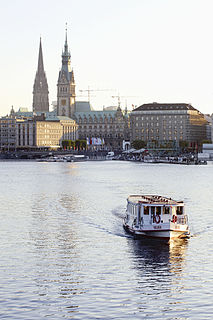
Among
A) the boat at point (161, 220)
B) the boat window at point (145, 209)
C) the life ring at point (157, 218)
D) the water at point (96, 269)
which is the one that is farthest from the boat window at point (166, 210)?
the water at point (96, 269)

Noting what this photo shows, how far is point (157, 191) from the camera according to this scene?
75.6 metres

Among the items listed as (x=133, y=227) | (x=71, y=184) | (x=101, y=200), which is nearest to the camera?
(x=133, y=227)

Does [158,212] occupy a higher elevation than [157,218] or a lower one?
higher

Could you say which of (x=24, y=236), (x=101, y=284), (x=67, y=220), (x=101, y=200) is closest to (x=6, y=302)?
(x=101, y=284)

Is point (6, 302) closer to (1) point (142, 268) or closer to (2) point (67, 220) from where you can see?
(1) point (142, 268)

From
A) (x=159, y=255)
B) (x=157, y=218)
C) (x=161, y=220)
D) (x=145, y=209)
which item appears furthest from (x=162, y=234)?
(x=159, y=255)

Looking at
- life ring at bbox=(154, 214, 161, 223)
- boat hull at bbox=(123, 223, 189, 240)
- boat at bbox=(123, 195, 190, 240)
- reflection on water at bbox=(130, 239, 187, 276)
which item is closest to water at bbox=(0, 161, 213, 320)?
reflection on water at bbox=(130, 239, 187, 276)

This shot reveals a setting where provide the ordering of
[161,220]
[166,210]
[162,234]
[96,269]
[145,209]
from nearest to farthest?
[96,269] → [162,234] → [161,220] → [166,210] → [145,209]

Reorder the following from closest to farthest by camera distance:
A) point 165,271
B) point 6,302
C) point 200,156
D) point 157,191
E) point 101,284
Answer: point 6,302 → point 101,284 → point 165,271 → point 157,191 → point 200,156

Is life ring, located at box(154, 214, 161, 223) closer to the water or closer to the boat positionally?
the boat

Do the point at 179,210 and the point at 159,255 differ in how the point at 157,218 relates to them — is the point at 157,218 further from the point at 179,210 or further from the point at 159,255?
the point at 159,255

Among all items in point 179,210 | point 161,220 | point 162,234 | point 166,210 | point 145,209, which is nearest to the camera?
point 162,234

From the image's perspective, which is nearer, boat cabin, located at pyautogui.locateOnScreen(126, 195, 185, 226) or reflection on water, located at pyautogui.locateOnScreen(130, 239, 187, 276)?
reflection on water, located at pyautogui.locateOnScreen(130, 239, 187, 276)

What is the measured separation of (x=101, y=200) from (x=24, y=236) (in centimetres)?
2369
